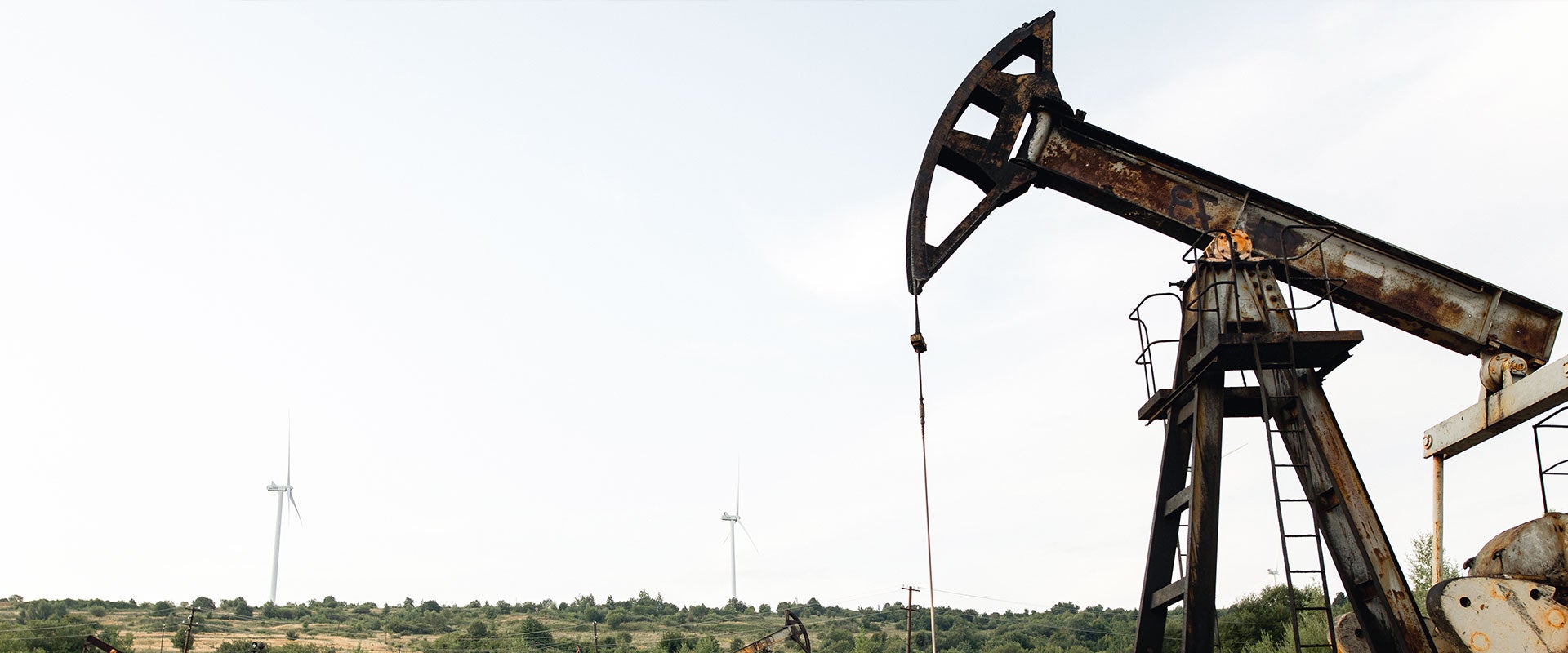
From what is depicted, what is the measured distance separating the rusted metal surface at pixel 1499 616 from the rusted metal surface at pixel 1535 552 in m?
0.11

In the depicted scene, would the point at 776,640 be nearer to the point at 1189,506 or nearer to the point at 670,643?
the point at 1189,506

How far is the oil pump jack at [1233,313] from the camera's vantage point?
6.57 metres

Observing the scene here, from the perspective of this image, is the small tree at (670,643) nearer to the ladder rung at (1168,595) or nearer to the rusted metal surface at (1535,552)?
the ladder rung at (1168,595)

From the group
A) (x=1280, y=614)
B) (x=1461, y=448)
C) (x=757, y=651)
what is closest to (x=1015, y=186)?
(x=1461, y=448)

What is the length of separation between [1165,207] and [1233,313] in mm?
910

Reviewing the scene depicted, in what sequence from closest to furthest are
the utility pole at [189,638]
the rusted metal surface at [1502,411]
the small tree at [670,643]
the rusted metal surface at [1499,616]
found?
the rusted metal surface at [1499,616]
the rusted metal surface at [1502,411]
the utility pole at [189,638]
the small tree at [670,643]

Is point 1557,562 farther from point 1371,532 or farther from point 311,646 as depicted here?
point 311,646

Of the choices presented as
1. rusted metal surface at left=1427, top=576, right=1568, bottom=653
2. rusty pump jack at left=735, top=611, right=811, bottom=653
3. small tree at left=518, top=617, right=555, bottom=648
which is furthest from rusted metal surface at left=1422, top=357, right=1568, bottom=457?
small tree at left=518, top=617, right=555, bottom=648

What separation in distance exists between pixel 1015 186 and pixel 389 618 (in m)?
39.3

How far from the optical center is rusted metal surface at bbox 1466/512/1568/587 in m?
A: 6.59

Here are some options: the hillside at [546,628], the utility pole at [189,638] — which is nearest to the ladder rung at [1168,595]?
the hillside at [546,628]

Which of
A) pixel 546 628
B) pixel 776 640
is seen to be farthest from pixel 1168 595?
pixel 546 628

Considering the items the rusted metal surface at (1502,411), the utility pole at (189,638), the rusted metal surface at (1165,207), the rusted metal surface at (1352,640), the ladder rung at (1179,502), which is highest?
the rusted metal surface at (1165,207)

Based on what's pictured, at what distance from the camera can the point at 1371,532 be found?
21.6 ft
